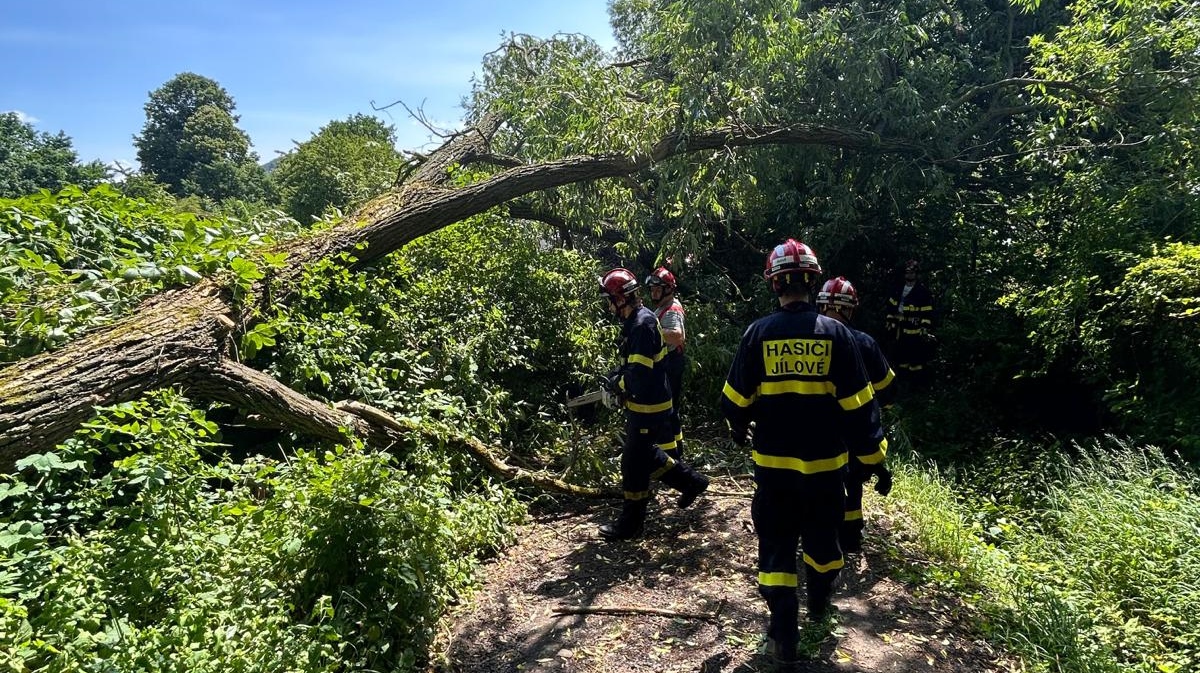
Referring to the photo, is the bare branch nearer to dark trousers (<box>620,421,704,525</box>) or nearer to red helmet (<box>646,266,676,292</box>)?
dark trousers (<box>620,421,704,525</box>)

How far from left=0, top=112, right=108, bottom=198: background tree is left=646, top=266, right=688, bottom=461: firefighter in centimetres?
3455

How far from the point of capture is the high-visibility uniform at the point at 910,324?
7355 millimetres

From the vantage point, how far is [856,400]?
2.67m

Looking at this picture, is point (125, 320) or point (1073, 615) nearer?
point (1073, 615)

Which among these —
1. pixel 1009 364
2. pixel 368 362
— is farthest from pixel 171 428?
pixel 1009 364

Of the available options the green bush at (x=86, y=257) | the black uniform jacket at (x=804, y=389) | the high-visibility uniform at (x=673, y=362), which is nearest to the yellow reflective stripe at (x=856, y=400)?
the black uniform jacket at (x=804, y=389)

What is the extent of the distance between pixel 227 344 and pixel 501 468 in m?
1.93

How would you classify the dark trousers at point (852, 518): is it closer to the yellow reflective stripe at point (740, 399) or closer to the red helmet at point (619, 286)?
the yellow reflective stripe at point (740, 399)

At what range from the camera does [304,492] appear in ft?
9.80

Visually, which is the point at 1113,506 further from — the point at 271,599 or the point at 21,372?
the point at 21,372

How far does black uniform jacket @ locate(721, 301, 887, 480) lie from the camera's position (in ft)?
8.72

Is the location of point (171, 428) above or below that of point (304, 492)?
above

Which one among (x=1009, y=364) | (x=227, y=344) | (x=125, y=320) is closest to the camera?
(x=125, y=320)

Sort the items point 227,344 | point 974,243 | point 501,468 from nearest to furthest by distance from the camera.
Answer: point 227,344 → point 501,468 → point 974,243
